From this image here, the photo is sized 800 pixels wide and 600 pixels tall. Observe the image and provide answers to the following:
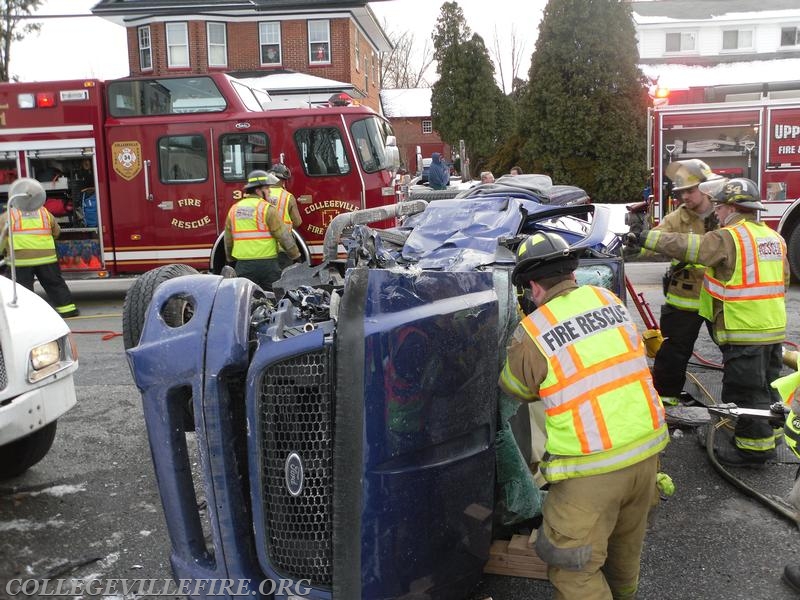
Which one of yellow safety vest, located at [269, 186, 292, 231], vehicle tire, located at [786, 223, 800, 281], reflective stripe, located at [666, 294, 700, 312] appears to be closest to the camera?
reflective stripe, located at [666, 294, 700, 312]

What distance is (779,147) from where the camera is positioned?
10492mm

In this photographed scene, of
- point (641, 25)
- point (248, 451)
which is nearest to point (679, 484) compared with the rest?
point (248, 451)

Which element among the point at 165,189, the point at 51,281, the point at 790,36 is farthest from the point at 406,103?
the point at 51,281

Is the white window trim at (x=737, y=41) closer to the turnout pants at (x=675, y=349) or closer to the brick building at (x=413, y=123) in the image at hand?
the brick building at (x=413, y=123)

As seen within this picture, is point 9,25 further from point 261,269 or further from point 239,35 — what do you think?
point 261,269

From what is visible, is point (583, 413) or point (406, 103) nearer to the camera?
point (583, 413)

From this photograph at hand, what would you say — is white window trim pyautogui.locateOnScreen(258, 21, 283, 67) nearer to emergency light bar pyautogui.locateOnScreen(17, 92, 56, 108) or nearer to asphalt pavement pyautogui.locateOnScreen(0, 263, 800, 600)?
emergency light bar pyautogui.locateOnScreen(17, 92, 56, 108)

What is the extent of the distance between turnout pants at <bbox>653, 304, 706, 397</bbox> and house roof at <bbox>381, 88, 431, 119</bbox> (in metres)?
41.8

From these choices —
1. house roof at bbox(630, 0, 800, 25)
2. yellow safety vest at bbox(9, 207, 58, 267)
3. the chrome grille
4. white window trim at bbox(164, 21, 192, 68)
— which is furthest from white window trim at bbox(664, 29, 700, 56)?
the chrome grille

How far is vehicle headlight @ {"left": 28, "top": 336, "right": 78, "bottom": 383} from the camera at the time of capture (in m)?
3.89

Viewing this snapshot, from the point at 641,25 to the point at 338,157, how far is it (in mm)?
34034

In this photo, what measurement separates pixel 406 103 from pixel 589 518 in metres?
46.5

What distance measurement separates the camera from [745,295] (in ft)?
14.5

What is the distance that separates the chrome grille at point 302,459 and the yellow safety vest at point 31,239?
788 centimetres
